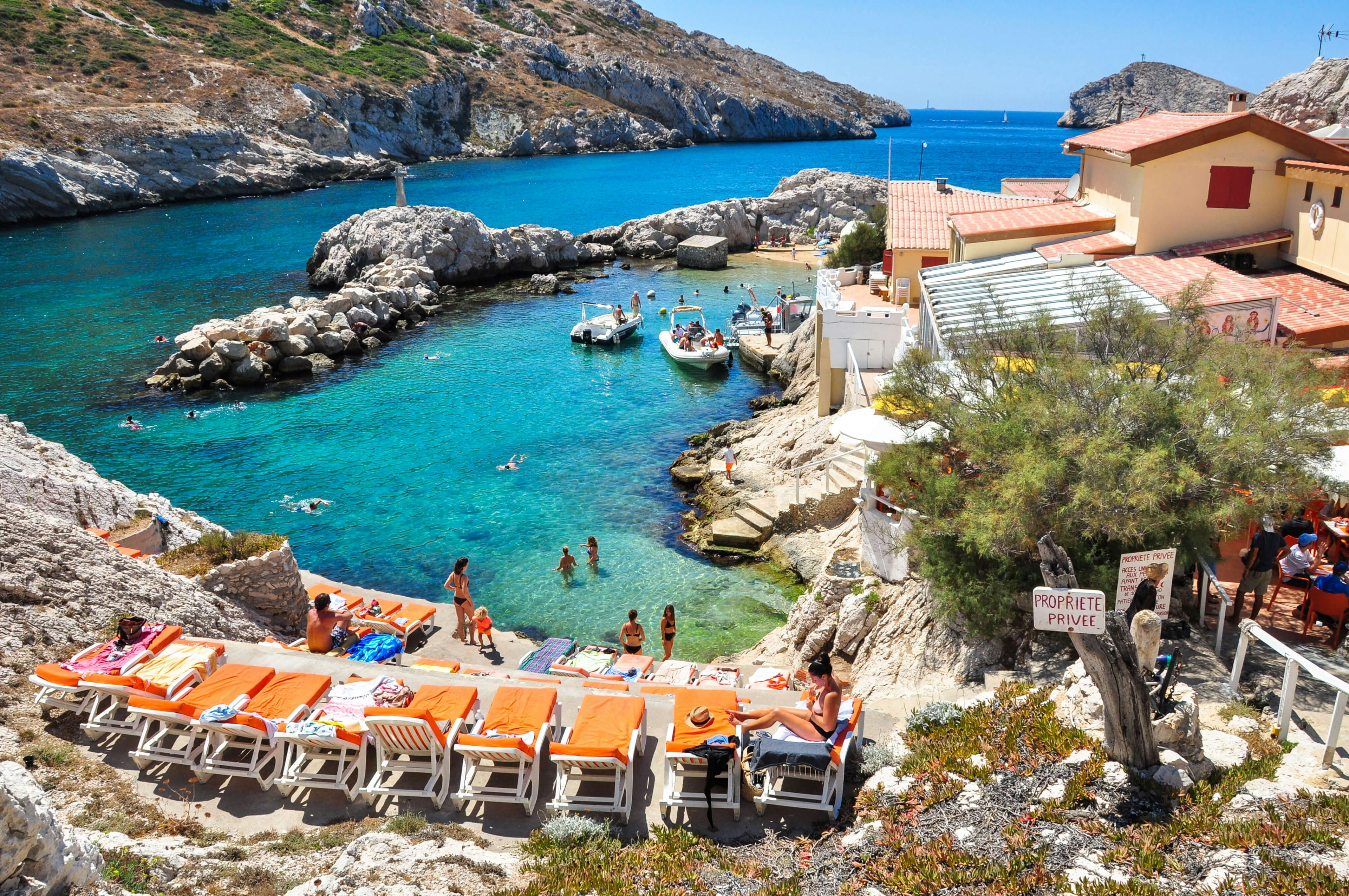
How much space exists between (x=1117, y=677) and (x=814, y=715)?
2.70 meters

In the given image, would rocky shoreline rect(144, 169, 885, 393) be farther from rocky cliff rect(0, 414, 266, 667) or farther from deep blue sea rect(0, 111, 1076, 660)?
rocky cliff rect(0, 414, 266, 667)

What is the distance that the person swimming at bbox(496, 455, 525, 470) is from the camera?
24641 mm

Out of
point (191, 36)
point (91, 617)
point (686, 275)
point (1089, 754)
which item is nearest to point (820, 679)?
point (1089, 754)

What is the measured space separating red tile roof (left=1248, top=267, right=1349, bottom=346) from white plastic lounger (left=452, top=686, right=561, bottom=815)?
526 inches

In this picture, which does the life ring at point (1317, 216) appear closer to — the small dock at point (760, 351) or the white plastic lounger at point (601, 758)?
the white plastic lounger at point (601, 758)

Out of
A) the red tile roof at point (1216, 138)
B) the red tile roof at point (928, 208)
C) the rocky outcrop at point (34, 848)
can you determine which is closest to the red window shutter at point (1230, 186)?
the red tile roof at point (1216, 138)

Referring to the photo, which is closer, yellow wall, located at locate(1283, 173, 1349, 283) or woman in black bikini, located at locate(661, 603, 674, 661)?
woman in black bikini, located at locate(661, 603, 674, 661)

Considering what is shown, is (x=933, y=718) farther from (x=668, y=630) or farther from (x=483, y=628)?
(x=483, y=628)

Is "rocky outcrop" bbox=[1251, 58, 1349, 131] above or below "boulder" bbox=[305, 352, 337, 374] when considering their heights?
above

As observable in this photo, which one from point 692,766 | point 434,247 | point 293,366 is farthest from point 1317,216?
point 434,247

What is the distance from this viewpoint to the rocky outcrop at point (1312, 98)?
3031 centimetres

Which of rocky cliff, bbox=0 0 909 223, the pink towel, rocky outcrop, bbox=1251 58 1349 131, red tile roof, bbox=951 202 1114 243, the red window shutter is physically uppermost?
rocky cliff, bbox=0 0 909 223

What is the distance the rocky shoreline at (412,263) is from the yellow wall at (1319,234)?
26118mm

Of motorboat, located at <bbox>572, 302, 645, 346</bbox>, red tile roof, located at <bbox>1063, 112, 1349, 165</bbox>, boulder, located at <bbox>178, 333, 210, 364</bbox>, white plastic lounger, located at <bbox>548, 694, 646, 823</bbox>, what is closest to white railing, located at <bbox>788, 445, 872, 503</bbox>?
red tile roof, located at <bbox>1063, 112, 1349, 165</bbox>
